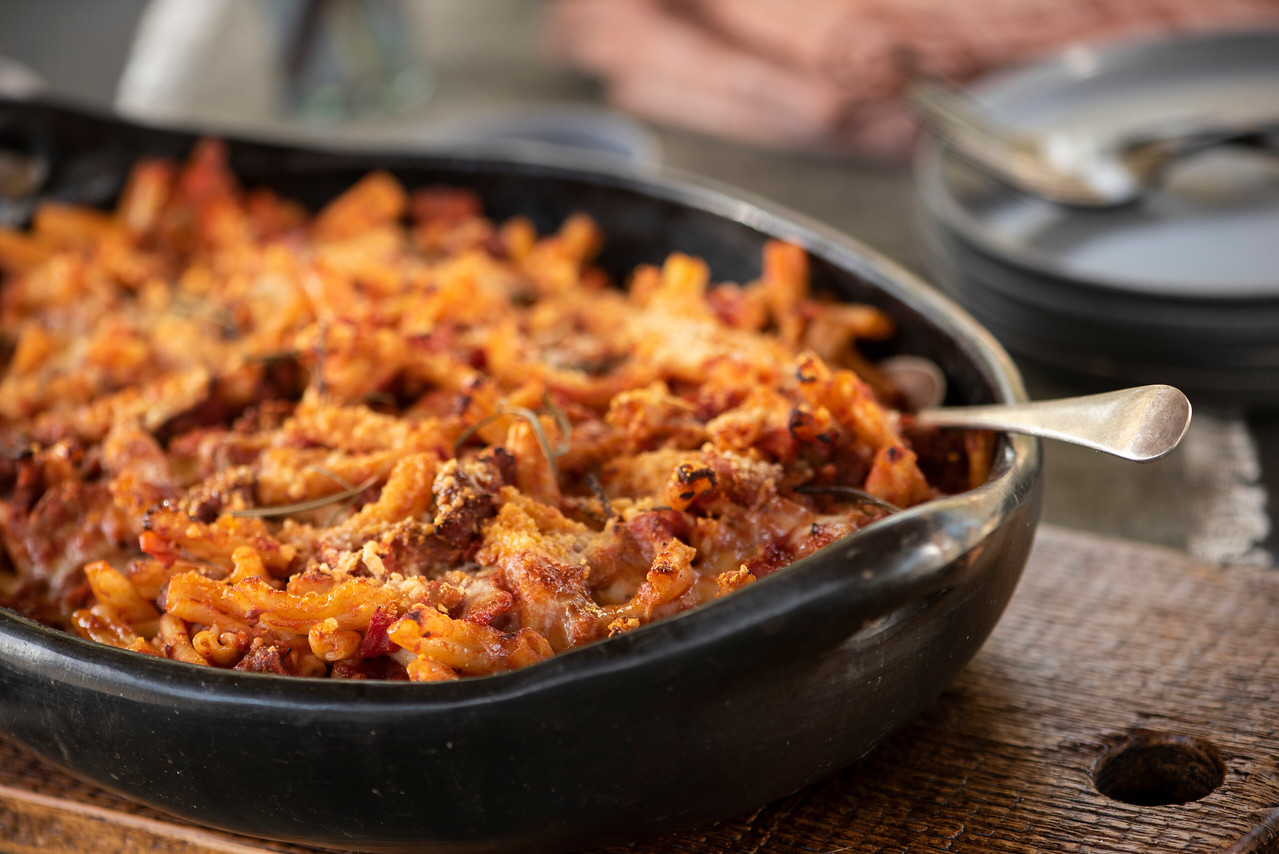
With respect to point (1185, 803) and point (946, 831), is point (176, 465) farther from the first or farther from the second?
point (1185, 803)

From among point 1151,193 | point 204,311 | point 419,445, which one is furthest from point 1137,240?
point 204,311

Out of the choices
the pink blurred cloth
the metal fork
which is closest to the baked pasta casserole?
the metal fork

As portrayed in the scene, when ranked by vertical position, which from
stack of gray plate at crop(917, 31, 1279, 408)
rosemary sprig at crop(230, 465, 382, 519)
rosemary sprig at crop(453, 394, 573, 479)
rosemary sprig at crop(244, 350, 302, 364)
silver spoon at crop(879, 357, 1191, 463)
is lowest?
rosemary sprig at crop(230, 465, 382, 519)

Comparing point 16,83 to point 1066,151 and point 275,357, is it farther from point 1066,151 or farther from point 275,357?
point 1066,151

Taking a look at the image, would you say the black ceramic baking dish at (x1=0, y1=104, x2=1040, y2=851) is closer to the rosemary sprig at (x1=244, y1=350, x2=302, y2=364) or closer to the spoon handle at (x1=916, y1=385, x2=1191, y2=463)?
the spoon handle at (x1=916, y1=385, x2=1191, y2=463)

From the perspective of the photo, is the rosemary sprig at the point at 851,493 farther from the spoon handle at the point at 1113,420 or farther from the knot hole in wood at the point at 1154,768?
the knot hole in wood at the point at 1154,768

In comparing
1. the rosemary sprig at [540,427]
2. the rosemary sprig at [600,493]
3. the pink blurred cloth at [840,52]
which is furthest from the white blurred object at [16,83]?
the rosemary sprig at [600,493]
